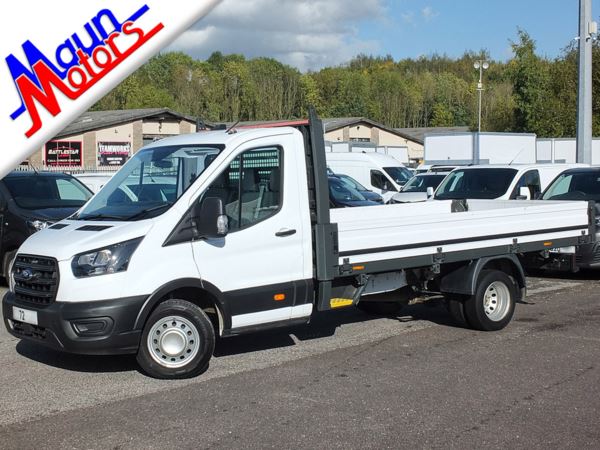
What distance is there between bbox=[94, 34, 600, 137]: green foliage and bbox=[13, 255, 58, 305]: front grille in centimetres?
3802

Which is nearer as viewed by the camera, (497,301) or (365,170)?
(497,301)

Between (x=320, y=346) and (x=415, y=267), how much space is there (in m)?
1.31

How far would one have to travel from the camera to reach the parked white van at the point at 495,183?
15.8 metres

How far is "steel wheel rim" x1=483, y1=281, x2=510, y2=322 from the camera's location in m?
9.18

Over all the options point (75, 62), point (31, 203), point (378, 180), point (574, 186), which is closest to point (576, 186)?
point (574, 186)

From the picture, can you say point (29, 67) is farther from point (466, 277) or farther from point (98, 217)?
point (466, 277)

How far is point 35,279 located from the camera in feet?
23.1

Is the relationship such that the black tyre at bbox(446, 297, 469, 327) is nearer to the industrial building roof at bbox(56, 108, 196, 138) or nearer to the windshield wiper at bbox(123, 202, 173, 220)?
the windshield wiper at bbox(123, 202, 173, 220)

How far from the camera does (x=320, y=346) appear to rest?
8469 mm

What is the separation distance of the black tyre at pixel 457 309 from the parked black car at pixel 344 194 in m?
8.91

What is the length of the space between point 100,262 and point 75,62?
181 inches

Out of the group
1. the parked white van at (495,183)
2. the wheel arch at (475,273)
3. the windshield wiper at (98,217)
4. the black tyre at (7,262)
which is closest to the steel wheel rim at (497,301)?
the wheel arch at (475,273)

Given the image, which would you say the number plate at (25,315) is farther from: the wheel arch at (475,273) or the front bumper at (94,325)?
the wheel arch at (475,273)

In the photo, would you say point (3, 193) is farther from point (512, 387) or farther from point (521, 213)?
point (512, 387)
